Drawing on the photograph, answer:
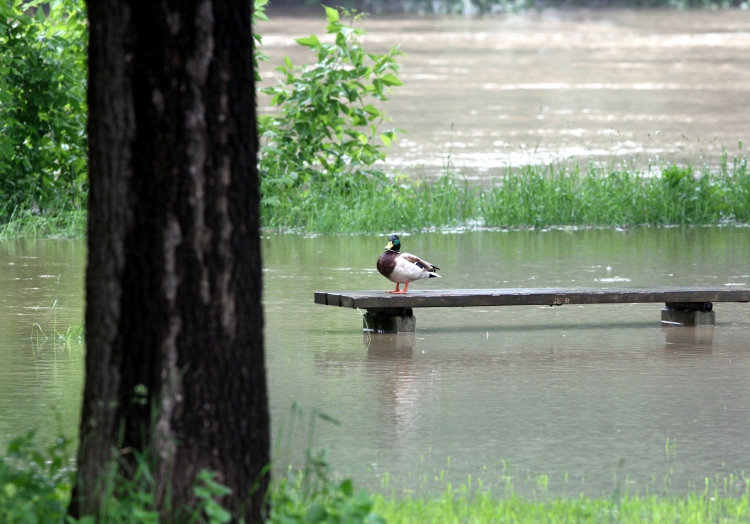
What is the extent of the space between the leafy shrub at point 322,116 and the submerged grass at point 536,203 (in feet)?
0.72

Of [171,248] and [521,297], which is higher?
[171,248]

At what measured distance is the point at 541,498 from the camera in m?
5.31

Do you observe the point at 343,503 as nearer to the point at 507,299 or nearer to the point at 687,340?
the point at 507,299

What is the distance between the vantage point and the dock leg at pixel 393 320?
931cm

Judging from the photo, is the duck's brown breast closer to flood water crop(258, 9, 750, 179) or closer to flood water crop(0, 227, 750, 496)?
flood water crop(0, 227, 750, 496)

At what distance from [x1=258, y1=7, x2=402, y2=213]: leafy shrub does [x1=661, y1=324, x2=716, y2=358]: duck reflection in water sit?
6.02 meters

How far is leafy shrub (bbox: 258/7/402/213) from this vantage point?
49.0ft

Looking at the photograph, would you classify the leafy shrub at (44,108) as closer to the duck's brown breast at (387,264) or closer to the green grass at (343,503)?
the duck's brown breast at (387,264)

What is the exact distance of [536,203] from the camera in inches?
600

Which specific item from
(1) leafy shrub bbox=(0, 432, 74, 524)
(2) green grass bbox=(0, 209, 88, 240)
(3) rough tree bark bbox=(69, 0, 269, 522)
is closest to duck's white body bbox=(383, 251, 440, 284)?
(1) leafy shrub bbox=(0, 432, 74, 524)

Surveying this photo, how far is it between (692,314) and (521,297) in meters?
1.39

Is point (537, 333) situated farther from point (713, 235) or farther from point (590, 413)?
point (713, 235)

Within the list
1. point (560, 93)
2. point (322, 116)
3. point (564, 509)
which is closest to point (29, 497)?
point (564, 509)

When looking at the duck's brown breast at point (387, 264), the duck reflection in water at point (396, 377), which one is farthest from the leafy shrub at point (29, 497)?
the duck's brown breast at point (387, 264)
